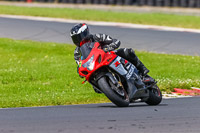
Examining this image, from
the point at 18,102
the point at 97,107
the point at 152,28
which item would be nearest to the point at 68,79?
the point at 18,102

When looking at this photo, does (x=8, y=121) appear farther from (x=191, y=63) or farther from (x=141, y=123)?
(x=191, y=63)

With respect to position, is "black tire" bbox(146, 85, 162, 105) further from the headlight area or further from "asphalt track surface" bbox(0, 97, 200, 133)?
the headlight area

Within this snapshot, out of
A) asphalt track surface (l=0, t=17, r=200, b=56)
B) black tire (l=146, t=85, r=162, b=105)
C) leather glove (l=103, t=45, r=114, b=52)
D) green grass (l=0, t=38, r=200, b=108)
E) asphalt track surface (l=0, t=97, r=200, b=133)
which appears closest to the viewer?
asphalt track surface (l=0, t=97, r=200, b=133)

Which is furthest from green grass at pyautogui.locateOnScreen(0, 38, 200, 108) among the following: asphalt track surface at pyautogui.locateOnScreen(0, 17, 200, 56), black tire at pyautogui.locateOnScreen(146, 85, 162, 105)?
asphalt track surface at pyautogui.locateOnScreen(0, 17, 200, 56)

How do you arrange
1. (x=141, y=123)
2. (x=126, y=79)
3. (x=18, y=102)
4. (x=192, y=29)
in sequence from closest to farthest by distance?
(x=141, y=123) < (x=126, y=79) < (x=18, y=102) < (x=192, y=29)

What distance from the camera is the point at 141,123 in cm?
672

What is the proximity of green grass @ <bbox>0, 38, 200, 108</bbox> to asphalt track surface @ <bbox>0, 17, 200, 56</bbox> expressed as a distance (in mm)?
1971

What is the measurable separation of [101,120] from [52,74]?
640 cm

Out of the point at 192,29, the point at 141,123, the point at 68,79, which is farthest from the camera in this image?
the point at 192,29

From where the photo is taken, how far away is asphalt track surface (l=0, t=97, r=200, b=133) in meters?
6.30

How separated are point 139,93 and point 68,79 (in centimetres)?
421

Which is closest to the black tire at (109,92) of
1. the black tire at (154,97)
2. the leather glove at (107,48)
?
the leather glove at (107,48)

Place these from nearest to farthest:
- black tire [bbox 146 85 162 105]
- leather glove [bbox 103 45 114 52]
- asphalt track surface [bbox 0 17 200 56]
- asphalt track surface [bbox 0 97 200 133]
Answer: asphalt track surface [bbox 0 97 200 133], leather glove [bbox 103 45 114 52], black tire [bbox 146 85 162 105], asphalt track surface [bbox 0 17 200 56]

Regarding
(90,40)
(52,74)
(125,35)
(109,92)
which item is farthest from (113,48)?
(125,35)
